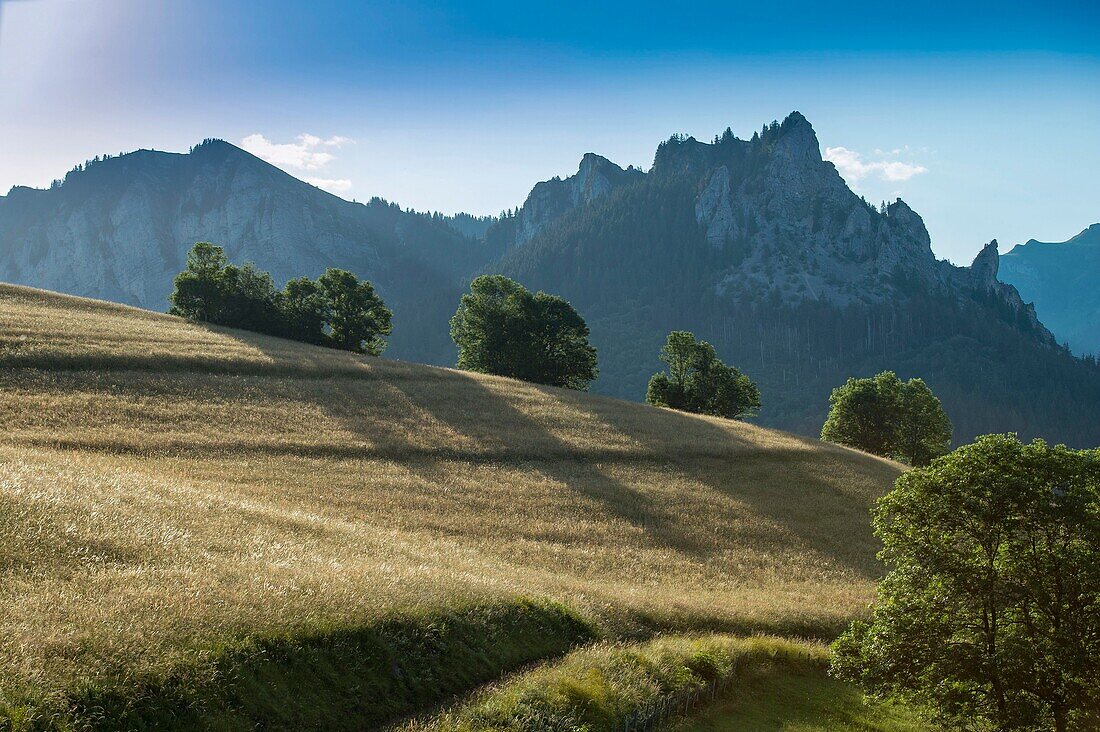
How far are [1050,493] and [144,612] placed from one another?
2292 centimetres

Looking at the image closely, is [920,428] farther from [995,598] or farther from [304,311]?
[304,311]

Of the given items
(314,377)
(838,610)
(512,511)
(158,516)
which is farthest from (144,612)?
(314,377)

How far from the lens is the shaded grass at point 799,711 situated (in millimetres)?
17670

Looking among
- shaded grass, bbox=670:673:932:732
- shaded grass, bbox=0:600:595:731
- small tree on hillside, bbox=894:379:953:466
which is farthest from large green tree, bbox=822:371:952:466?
shaded grass, bbox=0:600:595:731

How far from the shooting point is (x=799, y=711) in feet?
64.2

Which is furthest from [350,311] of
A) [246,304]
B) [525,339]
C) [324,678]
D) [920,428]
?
[324,678]

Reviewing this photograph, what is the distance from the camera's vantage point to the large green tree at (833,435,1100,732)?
1769cm

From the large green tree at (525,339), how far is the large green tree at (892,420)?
33.3 metres

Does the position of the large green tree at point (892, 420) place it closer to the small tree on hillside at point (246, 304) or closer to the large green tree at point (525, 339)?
the large green tree at point (525, 339)

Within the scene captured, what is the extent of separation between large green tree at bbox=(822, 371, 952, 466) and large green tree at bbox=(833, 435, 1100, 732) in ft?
204

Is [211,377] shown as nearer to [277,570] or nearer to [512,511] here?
[512,511]

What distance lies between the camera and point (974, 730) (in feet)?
65.2

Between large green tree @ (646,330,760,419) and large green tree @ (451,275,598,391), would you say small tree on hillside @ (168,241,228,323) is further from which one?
large green tree @ (646,330,760,419)

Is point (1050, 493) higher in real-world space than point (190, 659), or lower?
higher
